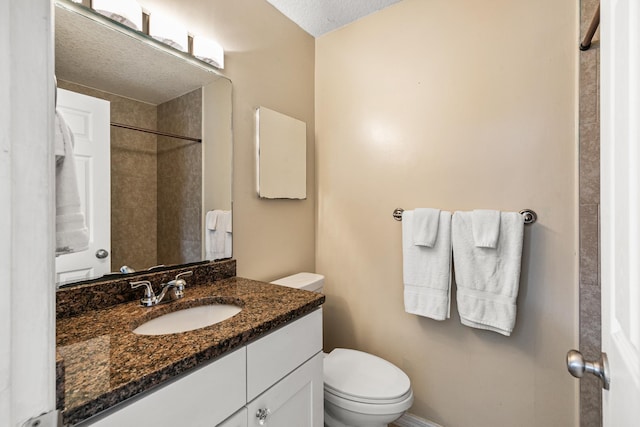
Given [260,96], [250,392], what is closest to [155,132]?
[260,96]

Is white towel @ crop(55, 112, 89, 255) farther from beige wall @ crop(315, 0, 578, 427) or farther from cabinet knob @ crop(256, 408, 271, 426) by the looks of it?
beige wall @ crop(315, 0, 578, 427)

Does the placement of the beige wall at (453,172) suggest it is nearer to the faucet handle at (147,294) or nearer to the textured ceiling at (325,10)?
the textured ceiling at (325,10)

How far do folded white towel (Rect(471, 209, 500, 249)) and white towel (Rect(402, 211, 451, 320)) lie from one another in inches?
4.9

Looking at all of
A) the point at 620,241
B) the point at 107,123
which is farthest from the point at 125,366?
the point at 620,241

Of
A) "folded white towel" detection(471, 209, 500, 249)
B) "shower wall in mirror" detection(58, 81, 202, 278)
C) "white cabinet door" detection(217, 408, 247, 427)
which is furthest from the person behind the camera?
"folded white towel" detection(471, 209, 500, 249)

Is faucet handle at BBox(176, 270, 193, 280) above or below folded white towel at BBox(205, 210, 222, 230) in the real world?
below

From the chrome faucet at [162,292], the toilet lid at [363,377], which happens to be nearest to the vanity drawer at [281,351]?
the toilet lid at [363,377]

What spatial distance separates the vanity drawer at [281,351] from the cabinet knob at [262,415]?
0.18 ft

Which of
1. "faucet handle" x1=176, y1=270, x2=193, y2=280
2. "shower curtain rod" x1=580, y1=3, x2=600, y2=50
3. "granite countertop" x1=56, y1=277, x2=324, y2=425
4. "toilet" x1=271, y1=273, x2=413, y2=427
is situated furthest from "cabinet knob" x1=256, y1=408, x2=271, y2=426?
"shower curtain rod" x1=580, y1=3, x2=600, y2=50

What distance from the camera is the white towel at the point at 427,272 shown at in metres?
1.44

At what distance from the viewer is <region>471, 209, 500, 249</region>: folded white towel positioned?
1293 mm

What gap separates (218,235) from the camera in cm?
138

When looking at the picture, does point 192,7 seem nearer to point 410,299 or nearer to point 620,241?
point 620,241

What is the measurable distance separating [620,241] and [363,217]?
4.33ft
